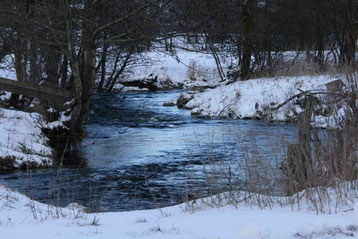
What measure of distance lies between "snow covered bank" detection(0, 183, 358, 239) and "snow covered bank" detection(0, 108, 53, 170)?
4651 mm

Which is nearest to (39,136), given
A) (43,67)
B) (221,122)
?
(43,67)

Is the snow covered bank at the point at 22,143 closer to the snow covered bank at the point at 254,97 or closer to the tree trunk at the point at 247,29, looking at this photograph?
the snow covered bank at the point at 254,97

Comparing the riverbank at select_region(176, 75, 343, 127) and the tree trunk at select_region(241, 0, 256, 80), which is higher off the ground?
the tree trunk at select_region(241, 0, 256, 80)

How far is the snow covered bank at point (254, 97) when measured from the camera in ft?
59.7

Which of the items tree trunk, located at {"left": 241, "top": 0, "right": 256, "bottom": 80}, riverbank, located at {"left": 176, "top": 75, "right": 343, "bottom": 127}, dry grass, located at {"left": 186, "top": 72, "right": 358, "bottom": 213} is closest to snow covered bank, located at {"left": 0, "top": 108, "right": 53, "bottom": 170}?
dry grass, located at {"left": 186, "top": 72, "right": 358, "bottom": 213}

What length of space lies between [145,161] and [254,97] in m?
9.17

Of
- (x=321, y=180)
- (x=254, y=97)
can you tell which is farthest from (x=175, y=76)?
(x=321, y=180)

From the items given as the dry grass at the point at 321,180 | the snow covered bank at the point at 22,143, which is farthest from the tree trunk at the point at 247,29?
the dry grass at the point at 321,180

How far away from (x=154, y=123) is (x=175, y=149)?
193 inches

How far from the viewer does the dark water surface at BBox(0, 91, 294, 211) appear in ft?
26.6

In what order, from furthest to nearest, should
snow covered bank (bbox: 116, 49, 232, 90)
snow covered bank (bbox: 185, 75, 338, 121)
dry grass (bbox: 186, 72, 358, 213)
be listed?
snow covered bank (bbox: 116, 49, 232, 90) < snow covered bank (bbox: 185, 75, 338, 121) < dry grass (bbox: 186, 72, 358, 213)

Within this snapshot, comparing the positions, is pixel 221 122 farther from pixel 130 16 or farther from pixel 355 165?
pixel 355 165

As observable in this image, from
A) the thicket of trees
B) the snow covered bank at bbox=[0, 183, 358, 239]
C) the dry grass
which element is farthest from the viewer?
the thicket of trees

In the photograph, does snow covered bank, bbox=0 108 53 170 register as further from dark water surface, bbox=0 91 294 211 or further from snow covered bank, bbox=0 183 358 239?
snow covered bank, bbox=0 183 358 239
